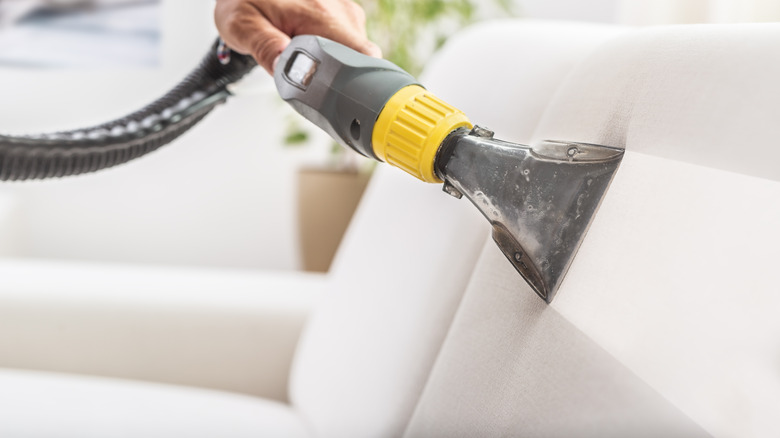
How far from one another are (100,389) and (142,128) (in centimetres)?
40

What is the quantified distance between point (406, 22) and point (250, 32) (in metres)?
1.35

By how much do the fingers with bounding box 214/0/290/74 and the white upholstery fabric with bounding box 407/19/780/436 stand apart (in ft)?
0.60

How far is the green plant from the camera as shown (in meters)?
1.67

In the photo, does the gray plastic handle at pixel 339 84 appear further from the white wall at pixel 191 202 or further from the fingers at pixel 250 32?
the white wall at pixel 191 202

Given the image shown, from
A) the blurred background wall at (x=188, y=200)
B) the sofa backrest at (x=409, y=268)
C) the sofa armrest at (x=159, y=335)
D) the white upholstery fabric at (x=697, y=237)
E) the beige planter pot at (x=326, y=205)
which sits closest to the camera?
the white upholstery fabric at (x=697, y=237)

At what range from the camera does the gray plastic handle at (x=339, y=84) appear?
1.19 feet

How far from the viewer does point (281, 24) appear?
0.44 m

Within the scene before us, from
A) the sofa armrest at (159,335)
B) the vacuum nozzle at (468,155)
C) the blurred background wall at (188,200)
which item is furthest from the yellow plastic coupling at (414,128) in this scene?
the blurred background wall at (188,200)

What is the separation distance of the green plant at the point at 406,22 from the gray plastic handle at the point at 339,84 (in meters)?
1.26

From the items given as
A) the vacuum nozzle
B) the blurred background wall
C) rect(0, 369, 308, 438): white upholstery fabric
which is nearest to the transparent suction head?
the vacuum nozzle

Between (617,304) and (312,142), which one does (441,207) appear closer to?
(617,304)

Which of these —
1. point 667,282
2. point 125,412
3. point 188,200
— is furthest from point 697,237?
point 188,200

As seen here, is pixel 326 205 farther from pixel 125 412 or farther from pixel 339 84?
pixel 339 84

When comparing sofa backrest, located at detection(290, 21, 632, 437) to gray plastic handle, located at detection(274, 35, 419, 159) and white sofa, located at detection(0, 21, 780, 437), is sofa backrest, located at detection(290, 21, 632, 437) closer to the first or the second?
white sofa, located at detection(0, 21, 780, 437)
